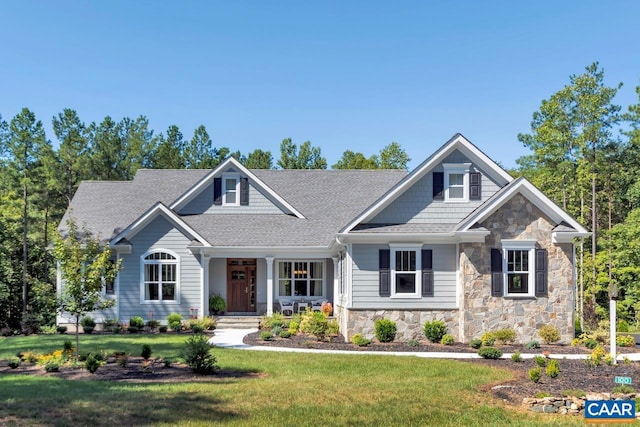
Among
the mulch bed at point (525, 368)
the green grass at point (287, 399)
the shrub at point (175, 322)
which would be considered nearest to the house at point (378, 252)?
Answer: the mulch bed at point (525, 368)

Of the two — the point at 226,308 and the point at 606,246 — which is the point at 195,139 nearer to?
the point at 226,308

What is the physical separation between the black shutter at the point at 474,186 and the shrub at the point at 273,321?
8818 millimetres

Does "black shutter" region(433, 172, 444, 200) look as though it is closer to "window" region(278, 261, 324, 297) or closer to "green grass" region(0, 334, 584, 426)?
"window" region(278, 261, 324, 297)

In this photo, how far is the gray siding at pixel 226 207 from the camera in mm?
26672

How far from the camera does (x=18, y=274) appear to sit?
98.5ft

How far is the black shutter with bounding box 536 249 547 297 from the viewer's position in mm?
19391

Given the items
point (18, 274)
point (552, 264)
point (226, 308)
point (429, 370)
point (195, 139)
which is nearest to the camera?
point (429, 370)

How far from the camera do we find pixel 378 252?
789 inches

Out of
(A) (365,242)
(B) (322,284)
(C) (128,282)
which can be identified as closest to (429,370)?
(A) (365,242)

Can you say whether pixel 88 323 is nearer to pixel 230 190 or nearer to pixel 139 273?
pixel 139 273

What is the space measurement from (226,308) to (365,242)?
8.78m

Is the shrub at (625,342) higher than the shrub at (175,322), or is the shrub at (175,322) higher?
the shrub at (175,322)

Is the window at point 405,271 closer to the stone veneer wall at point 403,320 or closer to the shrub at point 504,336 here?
the stone veneer wall at point 403,320

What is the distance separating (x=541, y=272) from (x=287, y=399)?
1226 cm
